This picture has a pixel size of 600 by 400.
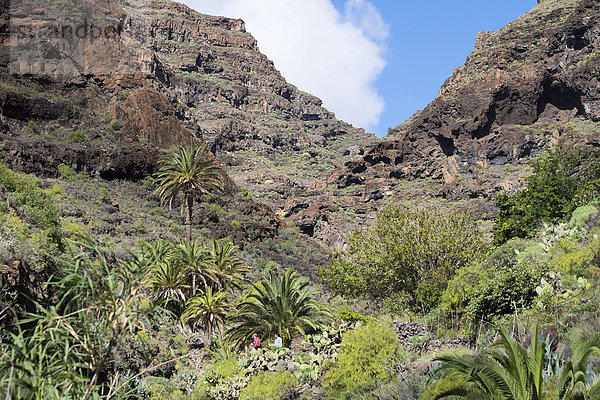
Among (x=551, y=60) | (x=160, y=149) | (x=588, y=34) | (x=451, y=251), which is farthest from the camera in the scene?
(x=551, y=60)

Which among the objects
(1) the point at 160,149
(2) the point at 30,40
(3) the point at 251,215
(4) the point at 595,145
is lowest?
(3) the point at 251,215

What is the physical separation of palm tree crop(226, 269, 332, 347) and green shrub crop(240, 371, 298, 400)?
463 centimetres

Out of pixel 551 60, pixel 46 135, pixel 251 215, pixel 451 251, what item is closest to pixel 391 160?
pixel 551 60

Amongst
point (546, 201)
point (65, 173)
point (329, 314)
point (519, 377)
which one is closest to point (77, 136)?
point (65, 173)

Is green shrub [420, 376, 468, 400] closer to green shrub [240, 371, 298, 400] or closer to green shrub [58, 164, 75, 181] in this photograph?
green shrub [240, 371, 298, 400]

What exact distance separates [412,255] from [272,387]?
1248 centimetres

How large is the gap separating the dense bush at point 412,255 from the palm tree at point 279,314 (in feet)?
17.1

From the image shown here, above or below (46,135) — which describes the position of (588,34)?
above

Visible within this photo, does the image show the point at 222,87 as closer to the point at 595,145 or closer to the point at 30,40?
the point at 30,40

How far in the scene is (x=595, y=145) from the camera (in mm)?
68625

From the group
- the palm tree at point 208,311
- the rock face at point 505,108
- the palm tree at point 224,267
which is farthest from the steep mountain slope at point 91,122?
the rock face at point 505,108

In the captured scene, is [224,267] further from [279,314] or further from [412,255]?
[412,255]

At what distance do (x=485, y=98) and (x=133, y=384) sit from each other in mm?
95955

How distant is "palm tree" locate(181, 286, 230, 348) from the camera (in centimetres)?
2530
